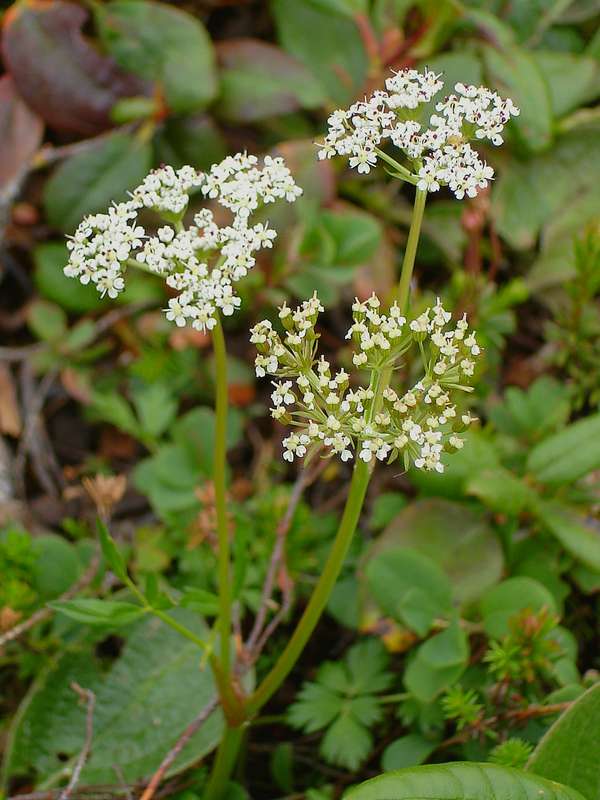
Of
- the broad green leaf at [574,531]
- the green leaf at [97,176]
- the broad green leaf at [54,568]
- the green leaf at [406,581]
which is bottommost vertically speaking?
the broad green leaf at [54,568]

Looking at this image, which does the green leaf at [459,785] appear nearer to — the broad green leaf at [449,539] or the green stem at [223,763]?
the green stem at [223,763]

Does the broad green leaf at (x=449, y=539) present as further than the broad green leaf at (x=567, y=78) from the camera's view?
No

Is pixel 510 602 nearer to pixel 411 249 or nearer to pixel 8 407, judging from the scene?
pixel 411 249

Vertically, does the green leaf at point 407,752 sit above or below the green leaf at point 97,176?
below

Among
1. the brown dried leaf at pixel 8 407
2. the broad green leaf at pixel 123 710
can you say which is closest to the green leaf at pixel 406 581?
the broad green leaf at pixel 123 710

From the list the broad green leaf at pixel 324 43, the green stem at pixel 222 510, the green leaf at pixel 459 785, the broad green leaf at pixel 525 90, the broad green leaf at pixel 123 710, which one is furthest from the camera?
the broad green leaf at pixel 324 43

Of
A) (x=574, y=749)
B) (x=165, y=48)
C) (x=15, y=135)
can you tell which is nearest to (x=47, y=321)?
(x=15, y=135)
